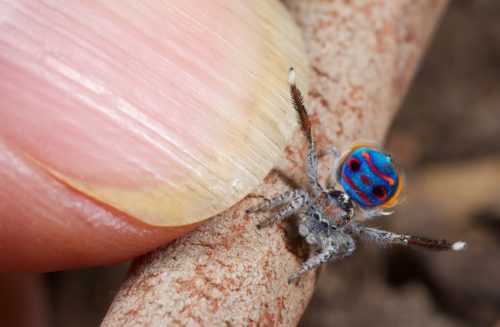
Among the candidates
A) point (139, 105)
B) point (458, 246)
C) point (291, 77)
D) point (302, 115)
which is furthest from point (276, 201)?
point (458, 246)

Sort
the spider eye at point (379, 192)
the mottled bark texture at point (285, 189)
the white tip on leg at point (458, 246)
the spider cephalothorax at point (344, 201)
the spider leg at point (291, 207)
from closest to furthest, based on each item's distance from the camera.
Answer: the mottled bark texture at point (285, 189)
the spider leg at point (291, 207)
the spider cephalothorax at point (344, 201)
the white tip on leg at point (458, 246)
the spider eye at point (379, 192)

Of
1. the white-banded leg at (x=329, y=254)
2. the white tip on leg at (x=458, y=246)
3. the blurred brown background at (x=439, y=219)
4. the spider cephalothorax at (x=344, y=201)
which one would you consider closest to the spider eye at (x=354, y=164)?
the spider cephalothorax at (x=344, y=201)

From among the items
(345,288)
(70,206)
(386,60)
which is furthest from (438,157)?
(70,206)

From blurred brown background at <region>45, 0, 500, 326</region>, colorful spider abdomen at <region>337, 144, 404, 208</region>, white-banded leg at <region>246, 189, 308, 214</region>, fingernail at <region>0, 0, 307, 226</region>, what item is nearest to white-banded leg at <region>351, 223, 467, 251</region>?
colorful spider abdomen at <region>337, 144, 404, 208</region>

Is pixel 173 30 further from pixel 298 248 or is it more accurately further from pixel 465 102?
pixel 465 102

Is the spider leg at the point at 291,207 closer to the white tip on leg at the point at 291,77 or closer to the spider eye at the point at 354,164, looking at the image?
the spider eye at the point at 354,164

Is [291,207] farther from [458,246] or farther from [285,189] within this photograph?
[458,246]
